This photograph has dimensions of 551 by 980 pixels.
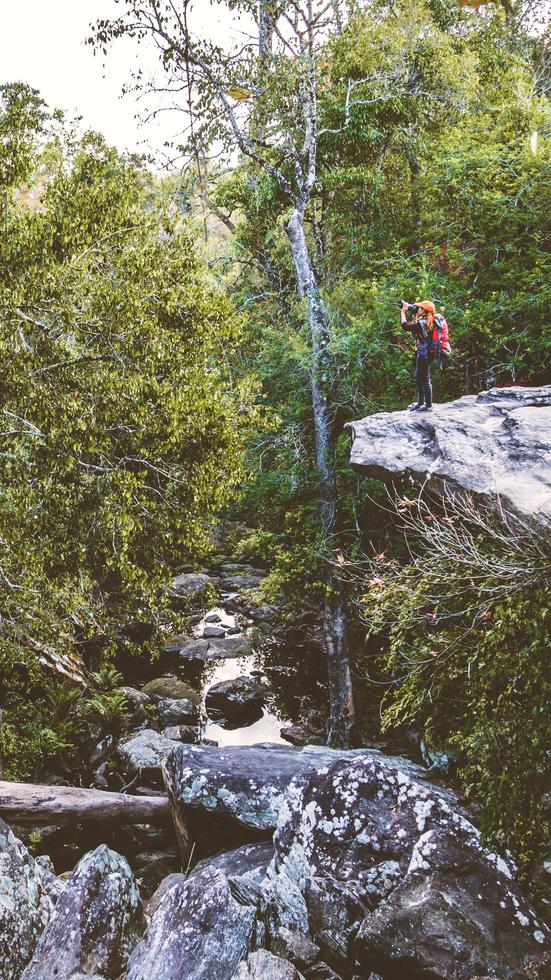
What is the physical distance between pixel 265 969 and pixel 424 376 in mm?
8820

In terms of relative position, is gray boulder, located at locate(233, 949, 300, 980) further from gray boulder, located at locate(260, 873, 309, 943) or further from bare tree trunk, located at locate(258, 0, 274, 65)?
bare tree trunk, located at locate(258, 0, 274, 65)

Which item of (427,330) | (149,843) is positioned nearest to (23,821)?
(149,843)

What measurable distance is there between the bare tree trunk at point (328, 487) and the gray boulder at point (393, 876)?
524 cm

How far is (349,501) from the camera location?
48.6ft

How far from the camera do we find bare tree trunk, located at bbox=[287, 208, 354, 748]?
43.2 feet

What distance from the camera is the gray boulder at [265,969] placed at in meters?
5.50

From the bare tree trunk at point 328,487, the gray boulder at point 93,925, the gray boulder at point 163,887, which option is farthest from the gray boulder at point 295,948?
the bare tree trunk at point 328,487

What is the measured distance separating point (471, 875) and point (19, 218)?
10715 mm

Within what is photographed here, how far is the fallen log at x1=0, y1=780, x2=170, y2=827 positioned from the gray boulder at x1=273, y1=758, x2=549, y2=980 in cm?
359

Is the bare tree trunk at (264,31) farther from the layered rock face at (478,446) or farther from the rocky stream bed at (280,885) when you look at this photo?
the rocky stream bed at (280,885)

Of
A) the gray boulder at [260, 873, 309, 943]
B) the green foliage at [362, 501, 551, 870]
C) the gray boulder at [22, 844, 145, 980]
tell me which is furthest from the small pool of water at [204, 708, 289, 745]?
the green foliage at [362, 501, 551, 870]

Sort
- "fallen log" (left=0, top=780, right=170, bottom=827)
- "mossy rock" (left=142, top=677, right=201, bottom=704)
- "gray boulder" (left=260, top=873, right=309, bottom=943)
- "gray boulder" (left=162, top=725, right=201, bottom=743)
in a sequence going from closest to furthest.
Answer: "gray boulder" (left=260, top=873, right=309, bottom=943) < "fallen log" (left=0, top=780, right=170, bottom=827) < "gray boulder" (left=162, top=725, right=201, bottom=743) < "mossy rock" (left=142, top=677, right=201, bottom=704)

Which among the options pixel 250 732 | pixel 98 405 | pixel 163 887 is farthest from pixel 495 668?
pixel 250 732

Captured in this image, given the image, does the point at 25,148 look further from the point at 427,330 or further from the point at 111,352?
the point at 427,330
